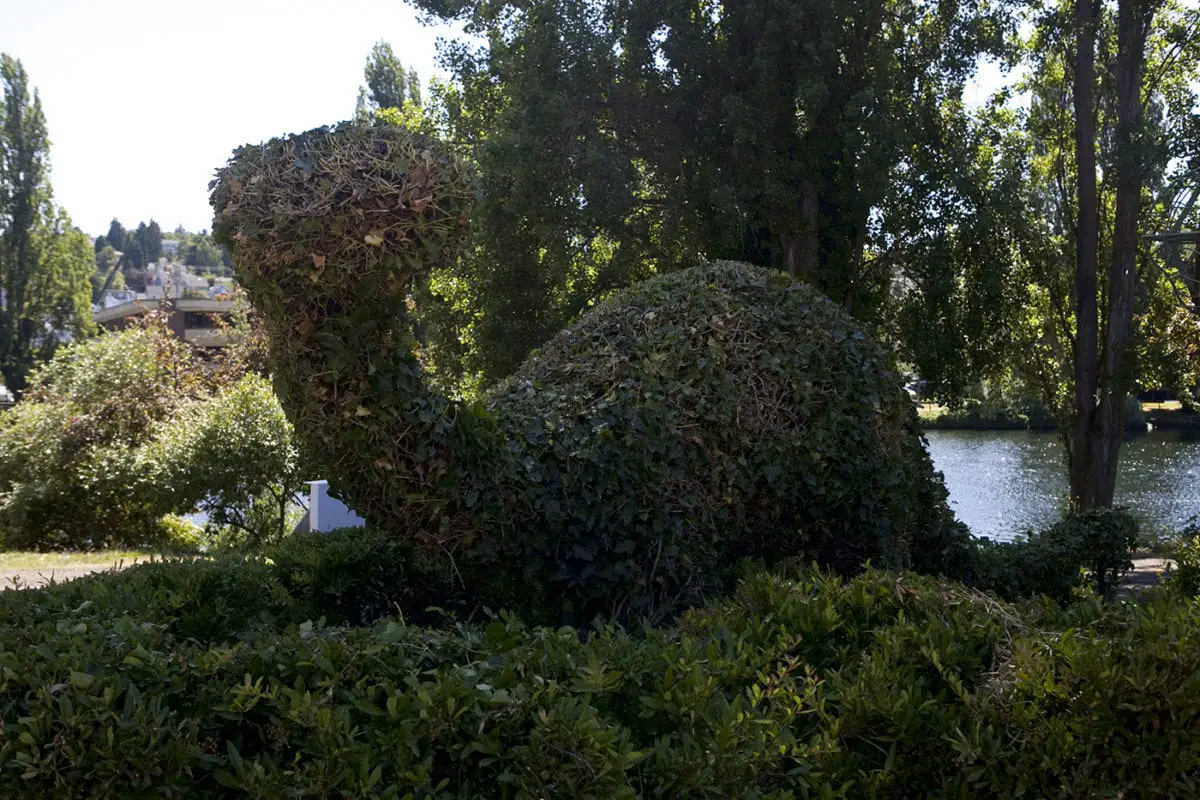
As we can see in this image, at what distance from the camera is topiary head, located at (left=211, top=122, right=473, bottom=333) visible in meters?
3.92

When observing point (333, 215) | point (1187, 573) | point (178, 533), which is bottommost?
point (178, 533)

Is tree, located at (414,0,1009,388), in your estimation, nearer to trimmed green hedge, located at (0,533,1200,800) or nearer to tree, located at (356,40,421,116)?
trimmed green hedge, located at (0,533,1200,800)

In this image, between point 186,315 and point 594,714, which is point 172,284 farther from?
point 594,714

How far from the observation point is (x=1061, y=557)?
6.49 metres

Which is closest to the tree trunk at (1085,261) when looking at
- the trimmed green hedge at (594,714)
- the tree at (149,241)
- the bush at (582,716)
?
the trimmed green hedge at (594,714)

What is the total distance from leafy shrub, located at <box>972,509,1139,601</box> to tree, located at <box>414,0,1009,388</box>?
5.25 metres

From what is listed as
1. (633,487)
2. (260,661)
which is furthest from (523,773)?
(633,487)

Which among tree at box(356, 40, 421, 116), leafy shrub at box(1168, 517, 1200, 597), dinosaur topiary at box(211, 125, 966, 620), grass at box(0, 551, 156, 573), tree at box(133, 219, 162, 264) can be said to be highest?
tree at box(133, 219, 162, 264)

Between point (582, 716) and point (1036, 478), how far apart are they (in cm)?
2079

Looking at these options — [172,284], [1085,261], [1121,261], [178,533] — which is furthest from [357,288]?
[172,284]

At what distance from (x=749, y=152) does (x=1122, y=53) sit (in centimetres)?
527

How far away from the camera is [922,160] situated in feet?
39.5

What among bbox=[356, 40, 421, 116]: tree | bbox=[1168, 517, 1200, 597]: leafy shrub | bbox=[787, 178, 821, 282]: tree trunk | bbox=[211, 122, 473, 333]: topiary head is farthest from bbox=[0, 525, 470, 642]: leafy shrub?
bbox=[356, 40, 421, 116]: tree

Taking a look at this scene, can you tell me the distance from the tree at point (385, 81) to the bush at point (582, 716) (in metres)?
32.2
